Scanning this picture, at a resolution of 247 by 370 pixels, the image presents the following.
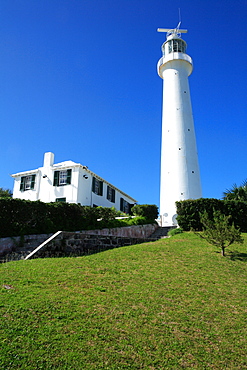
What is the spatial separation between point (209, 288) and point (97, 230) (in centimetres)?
886

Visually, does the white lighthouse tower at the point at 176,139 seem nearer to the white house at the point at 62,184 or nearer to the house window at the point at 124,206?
the white house at the point at 62,184

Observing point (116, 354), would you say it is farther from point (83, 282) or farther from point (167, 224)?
point (167, 224)

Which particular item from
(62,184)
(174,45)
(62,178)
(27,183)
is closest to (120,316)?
(62,184)

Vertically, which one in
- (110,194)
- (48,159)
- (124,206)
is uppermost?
(48,159)

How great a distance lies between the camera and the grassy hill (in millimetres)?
4086

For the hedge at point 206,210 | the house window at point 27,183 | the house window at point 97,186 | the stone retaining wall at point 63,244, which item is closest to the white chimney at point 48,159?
Result: the house window at point 27,183

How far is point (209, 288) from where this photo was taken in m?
7.32

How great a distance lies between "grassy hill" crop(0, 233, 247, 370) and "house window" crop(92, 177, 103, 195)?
1672cm

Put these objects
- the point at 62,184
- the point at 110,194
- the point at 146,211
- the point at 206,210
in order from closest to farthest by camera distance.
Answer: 1. the point at 206,210
2. the point at 146,211
3. the point at 62,184
4. the point at 110,194

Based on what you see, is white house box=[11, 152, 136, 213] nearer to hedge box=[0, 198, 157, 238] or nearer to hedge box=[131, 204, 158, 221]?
hedge box=[131, 204, 158, 221]

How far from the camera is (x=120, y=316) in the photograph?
5.30 meters

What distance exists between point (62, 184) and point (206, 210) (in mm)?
12724

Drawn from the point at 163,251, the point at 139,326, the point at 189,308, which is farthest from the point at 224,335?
the point at 163,251

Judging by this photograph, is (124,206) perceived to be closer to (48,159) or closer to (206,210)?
(48,159)
